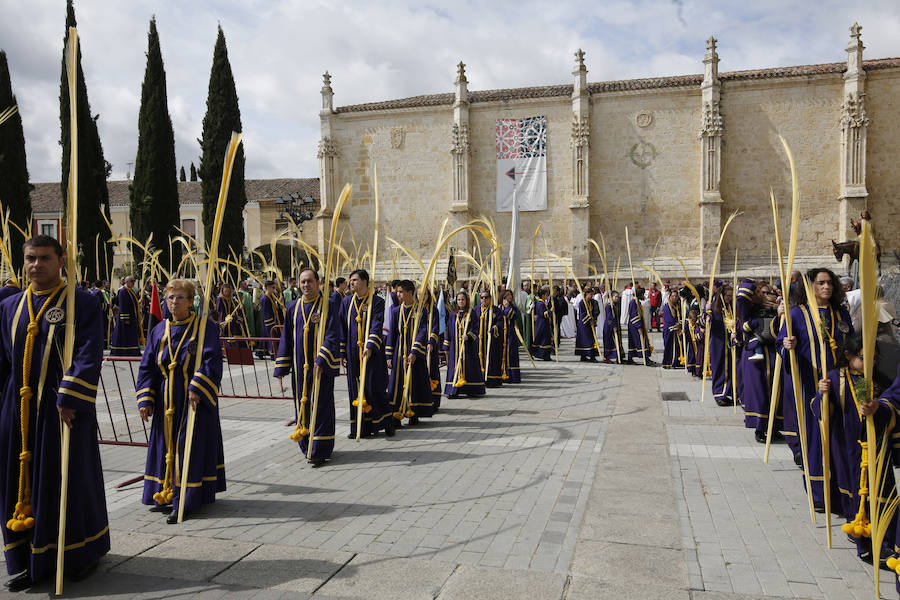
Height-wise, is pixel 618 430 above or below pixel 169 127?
below

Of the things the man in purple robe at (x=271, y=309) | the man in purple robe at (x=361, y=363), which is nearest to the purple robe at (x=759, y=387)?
the man in purple robe at (x=361, y=363)

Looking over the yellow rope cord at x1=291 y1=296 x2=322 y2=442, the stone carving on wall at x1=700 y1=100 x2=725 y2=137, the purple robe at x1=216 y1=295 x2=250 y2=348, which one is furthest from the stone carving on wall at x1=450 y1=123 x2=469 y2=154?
the yellow rope cord at x1=291 y1=296 x2=322 y2=442

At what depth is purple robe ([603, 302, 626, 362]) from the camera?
14633mm

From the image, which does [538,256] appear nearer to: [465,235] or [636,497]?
[465,235]

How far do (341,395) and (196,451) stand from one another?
535 cm

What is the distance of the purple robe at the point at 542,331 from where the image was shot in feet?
51.0

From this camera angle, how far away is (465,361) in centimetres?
1024

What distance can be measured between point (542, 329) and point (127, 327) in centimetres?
945

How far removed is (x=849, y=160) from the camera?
2664 cm

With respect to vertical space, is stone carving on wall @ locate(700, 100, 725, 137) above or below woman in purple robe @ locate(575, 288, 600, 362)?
above

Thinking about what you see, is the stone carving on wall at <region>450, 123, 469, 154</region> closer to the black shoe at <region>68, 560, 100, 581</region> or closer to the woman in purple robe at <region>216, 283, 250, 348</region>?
the woman in purple robe at <region>216, 283, 250, 348</region>

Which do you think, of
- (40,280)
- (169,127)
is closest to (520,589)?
(40,280)

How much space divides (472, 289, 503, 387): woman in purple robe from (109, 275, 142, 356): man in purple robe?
26.3 feet

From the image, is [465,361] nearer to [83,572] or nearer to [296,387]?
[296,387]
